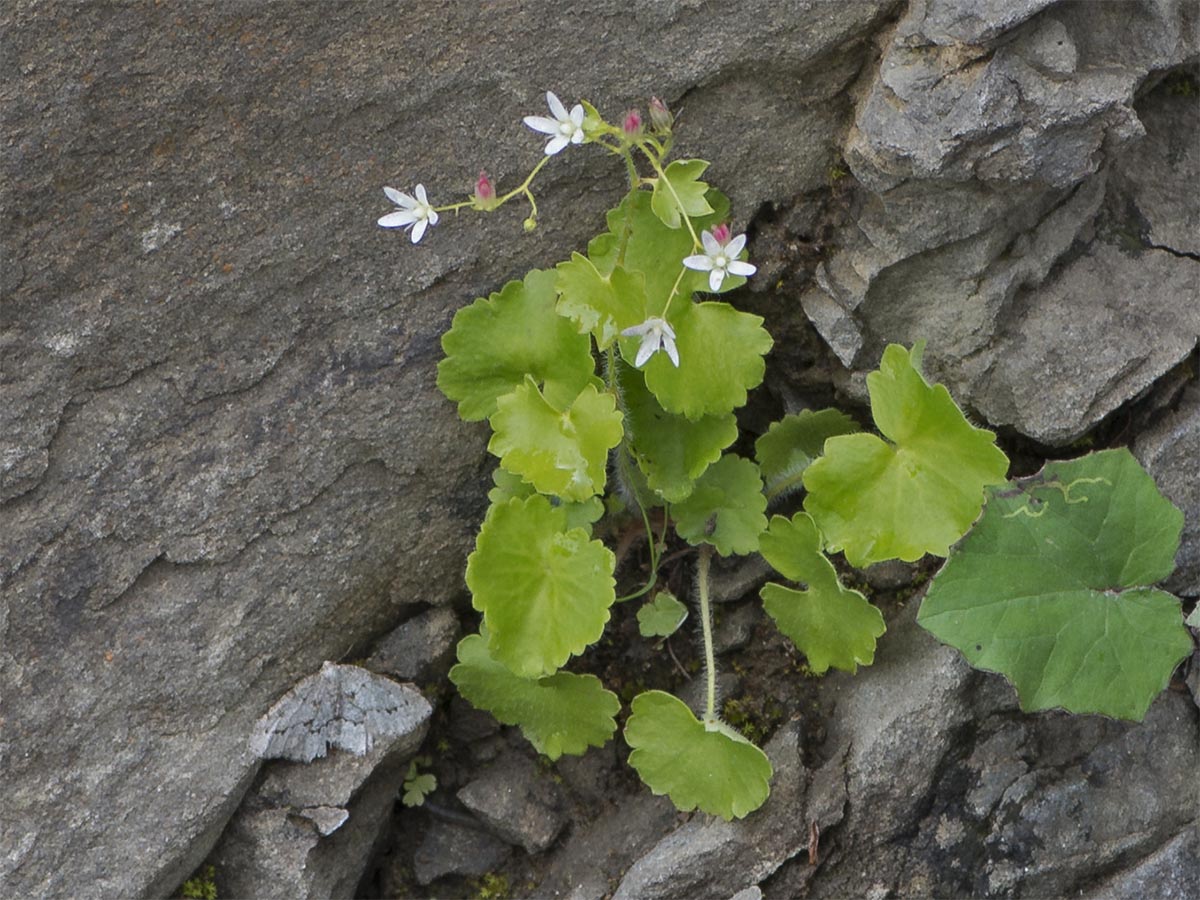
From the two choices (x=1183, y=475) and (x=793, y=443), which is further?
(x=793, y=443)

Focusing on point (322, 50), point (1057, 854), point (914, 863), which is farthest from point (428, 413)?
point (1057, 854)

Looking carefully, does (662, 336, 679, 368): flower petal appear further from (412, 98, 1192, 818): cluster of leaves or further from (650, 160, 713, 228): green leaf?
(650, 160, 713, 228): green leaf

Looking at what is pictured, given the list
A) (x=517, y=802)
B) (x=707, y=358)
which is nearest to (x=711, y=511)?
(x=707, y=358)

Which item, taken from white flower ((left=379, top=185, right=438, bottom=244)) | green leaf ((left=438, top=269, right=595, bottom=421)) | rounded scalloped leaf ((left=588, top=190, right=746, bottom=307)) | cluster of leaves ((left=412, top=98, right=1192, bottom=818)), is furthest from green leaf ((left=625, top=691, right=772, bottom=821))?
white flower ((left=379, top=185, right=438, bottom=244))

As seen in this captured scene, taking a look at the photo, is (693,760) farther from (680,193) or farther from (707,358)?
(680,193)

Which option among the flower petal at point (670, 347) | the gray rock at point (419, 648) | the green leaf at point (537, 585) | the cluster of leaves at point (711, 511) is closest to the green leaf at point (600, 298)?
the cluster of leaves at point (711, 511)

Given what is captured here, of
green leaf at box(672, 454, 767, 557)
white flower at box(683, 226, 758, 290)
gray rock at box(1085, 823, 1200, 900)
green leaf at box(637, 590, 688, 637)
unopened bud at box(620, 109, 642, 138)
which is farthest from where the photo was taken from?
green leaf at box(637, 590, 688, 637)

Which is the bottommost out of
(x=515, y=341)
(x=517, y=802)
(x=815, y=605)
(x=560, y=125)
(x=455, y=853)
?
(x=455, y=853)

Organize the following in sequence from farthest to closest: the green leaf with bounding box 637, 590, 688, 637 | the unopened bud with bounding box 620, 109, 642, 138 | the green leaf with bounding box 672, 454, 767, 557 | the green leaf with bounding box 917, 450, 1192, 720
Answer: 1. the green leaf with bounding box 637, 590, 688, 637
2. the green leaf with bounding box 672, 454, 767, 557
3. the green leaf with bounding box 917, 450, 1192, 720
4. the unopened bud with bounding box 620, 109, 642, 138
